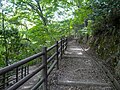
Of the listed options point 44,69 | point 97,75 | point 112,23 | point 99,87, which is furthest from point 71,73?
point 112,23

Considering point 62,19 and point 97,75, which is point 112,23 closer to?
point 97,75

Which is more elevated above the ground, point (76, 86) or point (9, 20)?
point (9, 20)

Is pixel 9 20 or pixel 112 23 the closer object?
pixel 112 23

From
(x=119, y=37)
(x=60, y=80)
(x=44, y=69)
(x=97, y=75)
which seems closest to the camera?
(x=44, y=69)

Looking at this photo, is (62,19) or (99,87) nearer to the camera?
(99,87)

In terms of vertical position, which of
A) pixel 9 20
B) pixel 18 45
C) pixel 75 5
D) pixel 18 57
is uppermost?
pixel 75 5

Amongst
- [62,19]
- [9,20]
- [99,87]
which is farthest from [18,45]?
[99,87]

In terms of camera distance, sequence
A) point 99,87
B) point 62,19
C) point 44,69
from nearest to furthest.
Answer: point 44,69 → point 99,87 → point 62,19

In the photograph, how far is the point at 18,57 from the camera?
11070 millimetres

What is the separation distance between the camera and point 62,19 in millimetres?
13086

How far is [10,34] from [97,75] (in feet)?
23.4

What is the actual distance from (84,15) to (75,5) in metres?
1.60

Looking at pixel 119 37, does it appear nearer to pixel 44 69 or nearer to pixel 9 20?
pixel 44 69

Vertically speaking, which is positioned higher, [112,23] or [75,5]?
[75,5]
